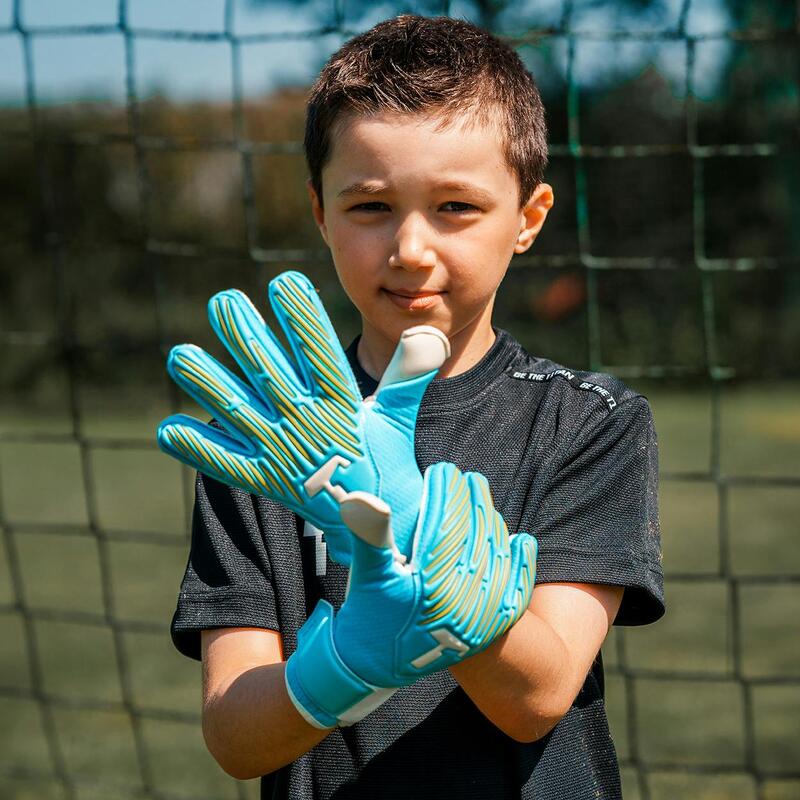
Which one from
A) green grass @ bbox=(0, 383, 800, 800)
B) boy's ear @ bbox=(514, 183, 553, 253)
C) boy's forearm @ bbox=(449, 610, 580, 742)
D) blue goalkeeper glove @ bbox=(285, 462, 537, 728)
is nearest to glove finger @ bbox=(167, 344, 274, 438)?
blue goalkeeper glove @ bbox=(285, 462, 537, 728)

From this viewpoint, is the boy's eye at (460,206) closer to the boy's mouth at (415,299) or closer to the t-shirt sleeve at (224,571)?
the boy's mouth at (415,299)

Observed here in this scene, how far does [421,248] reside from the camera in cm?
96

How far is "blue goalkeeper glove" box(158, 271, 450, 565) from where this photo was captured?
2.74 ft

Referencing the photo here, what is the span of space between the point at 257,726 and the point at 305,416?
0.84ft

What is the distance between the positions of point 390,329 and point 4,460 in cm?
641

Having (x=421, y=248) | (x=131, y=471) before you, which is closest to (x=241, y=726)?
(x=421, y=248)

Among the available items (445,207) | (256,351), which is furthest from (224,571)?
(445,207)

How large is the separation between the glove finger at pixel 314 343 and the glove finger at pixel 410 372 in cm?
3

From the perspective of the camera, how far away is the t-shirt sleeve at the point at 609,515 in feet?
3.18

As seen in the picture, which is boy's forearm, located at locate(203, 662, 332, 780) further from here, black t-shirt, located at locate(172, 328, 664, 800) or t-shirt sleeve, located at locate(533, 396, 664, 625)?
t-shirt sleeve, located at locate(533, 396, 664, 625)

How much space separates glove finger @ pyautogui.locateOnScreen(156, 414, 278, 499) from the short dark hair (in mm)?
306

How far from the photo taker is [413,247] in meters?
0.96

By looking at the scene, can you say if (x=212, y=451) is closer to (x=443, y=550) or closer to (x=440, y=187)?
(x=443, y=550)

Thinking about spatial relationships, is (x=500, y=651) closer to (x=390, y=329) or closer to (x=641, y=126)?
(x=390, y=329)
